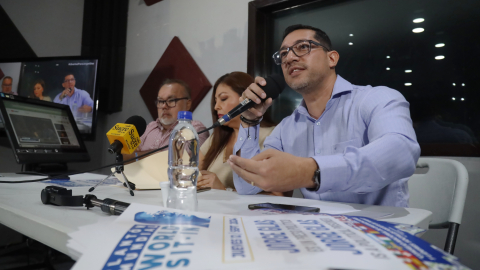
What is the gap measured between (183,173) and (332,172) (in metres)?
0.46

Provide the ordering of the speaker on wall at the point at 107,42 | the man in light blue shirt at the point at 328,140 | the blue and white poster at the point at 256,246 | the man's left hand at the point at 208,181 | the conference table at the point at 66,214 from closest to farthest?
the blue and white poster at the point at 256,246 < the conference table at the point at 66,214 < the man in light blue shirt at the point at 328,140 < the man's left hand at the point at 208,181 < the speaker on wall at the point at 107,42

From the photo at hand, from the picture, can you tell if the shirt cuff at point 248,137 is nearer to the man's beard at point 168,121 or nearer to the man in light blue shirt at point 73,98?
the man's beard at point 168,121

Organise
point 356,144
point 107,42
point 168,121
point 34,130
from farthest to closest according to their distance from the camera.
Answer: point 107,42, point 168,121, point 34,130, point 356,144

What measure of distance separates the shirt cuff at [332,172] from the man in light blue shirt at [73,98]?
2.58 m

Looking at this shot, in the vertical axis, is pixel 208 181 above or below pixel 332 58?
below

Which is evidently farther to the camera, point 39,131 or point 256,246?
point 39,131

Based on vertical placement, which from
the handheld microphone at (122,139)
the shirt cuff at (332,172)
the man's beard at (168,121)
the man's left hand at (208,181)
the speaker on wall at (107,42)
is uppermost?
the speaker on wall at (107,42)

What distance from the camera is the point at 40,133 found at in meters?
1.55

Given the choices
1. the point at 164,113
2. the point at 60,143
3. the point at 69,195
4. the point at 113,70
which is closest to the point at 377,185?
the point at 69,195

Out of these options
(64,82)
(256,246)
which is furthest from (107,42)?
(256,246)

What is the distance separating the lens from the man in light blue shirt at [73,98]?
269 cm

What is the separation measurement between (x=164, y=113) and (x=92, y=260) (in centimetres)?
215

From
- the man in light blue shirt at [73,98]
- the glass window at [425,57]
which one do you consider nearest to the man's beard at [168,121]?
the man in light blue shirt at [73,98]

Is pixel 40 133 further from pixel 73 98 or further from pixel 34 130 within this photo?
pixel 73 98
